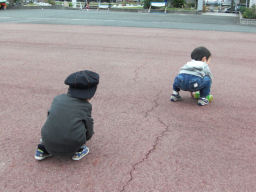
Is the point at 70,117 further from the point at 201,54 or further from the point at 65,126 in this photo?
the point at 201,54

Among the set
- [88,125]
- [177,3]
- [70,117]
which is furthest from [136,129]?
[177,3]

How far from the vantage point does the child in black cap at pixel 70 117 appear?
292 centimetres

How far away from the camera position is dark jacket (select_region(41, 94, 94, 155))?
2926mm

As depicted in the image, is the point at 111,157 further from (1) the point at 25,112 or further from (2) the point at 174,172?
(1) the point at 25,112

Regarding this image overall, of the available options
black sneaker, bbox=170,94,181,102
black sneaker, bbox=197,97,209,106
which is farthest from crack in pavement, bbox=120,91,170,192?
black sneaker, bbox=197,97,209,106

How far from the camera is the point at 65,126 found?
2.92 meters

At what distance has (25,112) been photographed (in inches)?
177

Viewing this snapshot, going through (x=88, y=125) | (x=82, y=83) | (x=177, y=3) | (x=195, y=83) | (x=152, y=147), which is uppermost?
(x=177, y=3)

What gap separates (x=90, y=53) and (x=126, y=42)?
2.56 m

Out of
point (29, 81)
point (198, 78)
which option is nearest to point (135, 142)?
point (198, 78)

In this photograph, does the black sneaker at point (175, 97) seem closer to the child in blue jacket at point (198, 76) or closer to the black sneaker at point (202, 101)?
the child in blue jacket at point (198, 76)

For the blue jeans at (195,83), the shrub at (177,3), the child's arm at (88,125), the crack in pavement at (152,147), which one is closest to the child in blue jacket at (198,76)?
the blue jeans at (195,83)

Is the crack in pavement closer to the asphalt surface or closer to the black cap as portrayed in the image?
the asphalt surface

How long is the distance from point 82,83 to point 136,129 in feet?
4.27
